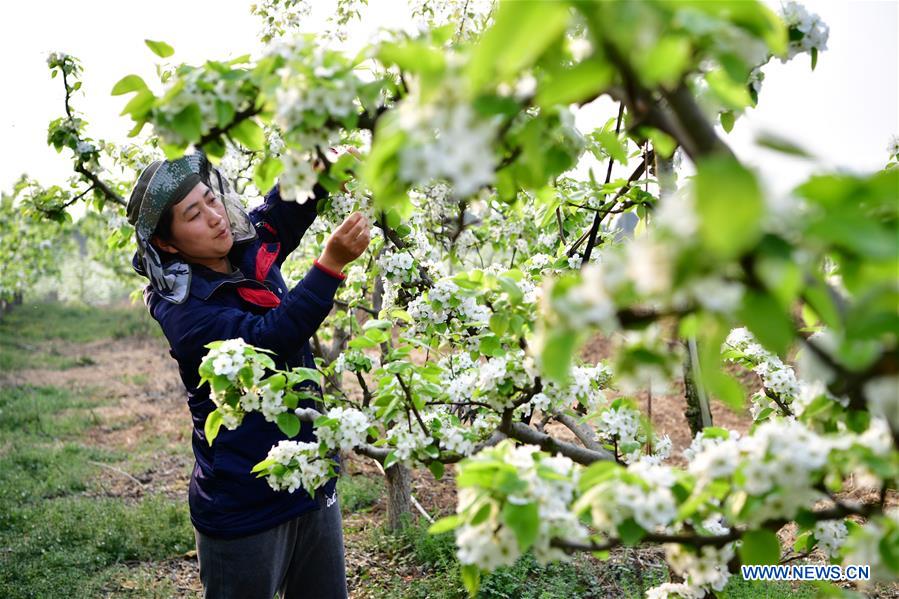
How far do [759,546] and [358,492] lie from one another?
559 cm

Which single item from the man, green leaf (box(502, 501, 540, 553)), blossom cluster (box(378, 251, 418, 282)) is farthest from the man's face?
green leaf (box(502, 501, 540, 553))

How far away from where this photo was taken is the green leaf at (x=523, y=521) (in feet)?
3.86

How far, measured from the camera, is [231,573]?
2.75 m

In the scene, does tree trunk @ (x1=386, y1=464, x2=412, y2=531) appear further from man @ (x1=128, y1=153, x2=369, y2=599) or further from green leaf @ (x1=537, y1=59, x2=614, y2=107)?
green leaf @ (x1=537, y1=59, x2=614, y2=107)

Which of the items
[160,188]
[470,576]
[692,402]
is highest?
[160,188]

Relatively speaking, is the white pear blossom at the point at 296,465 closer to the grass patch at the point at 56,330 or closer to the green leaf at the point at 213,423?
the green leaf at the point at 213,423

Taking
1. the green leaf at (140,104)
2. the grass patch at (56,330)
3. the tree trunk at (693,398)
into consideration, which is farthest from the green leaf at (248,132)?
the grass patch at (56,330)

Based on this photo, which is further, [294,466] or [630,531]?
[294,466]

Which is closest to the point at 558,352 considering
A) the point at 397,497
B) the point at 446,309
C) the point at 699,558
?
the point at 699,558

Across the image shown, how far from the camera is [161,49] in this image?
4.98ft

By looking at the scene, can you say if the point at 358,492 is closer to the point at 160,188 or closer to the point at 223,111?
the point at 160,188

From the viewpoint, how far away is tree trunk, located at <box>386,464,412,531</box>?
5504 millimetres

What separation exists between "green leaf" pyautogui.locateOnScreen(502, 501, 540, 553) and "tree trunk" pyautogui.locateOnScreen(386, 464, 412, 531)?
4383 mm

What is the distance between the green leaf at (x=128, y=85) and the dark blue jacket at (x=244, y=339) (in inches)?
40.6
